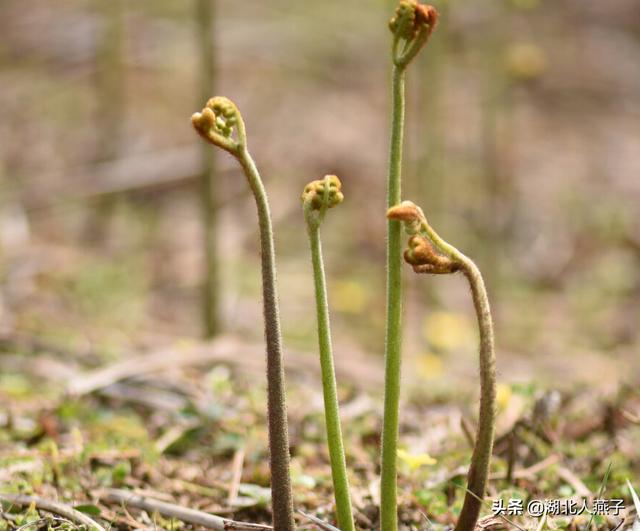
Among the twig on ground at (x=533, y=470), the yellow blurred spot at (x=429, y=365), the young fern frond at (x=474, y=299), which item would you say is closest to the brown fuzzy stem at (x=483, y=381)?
the young fern frond at (x=474, y=299)

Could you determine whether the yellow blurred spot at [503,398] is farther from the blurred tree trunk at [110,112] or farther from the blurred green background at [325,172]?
the blurred tree trunk at [110,112]

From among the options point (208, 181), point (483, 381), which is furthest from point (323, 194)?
point (208, 181)

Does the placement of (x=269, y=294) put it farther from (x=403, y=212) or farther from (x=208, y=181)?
(x=208, y=181)

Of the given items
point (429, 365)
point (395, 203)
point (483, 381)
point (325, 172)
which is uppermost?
point (395, 203)

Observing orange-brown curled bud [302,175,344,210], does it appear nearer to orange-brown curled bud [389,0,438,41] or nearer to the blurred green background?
orange-brown curled bud [389,0,438,41]

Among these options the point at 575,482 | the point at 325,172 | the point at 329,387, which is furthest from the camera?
the point at 325,172
